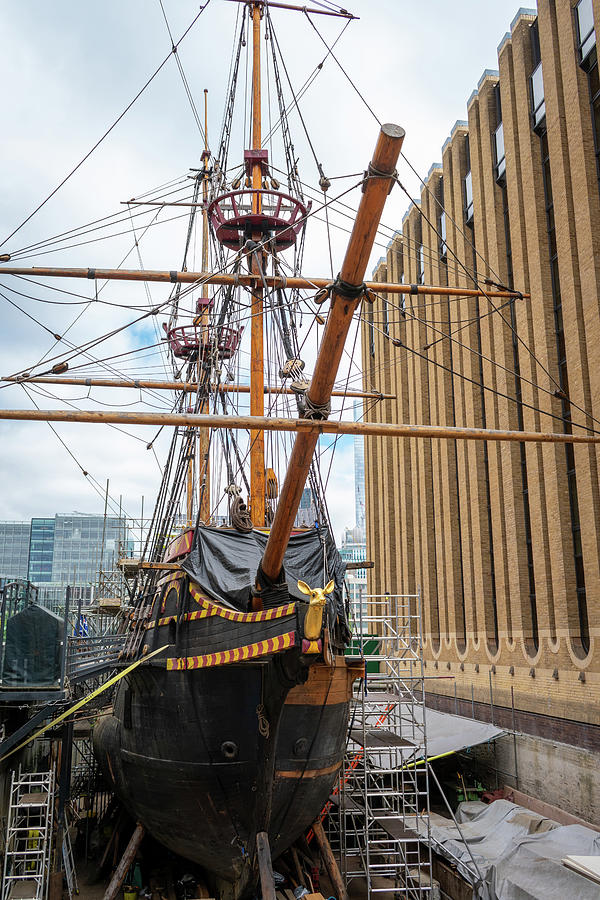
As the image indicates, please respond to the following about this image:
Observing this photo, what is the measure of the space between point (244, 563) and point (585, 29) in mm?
15664

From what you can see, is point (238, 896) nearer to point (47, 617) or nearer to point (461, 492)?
point (47, 617)

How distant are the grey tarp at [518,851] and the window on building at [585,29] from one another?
655 inches

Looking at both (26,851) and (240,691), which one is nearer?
(240,691)

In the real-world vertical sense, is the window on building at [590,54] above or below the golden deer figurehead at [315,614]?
above

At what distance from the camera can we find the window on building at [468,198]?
84.0 ft

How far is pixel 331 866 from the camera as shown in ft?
38.3

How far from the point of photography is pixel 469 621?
23.4 meters

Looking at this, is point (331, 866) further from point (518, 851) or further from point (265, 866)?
point (518, 851)

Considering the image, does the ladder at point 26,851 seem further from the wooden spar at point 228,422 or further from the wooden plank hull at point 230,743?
the wooden spar at point 228,422

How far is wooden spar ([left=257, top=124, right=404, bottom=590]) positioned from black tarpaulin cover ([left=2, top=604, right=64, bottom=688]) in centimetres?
421

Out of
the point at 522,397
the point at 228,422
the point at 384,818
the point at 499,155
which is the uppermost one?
the point at 499,155

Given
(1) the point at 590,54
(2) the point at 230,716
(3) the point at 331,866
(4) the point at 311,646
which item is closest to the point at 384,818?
(3) the point at 331,866

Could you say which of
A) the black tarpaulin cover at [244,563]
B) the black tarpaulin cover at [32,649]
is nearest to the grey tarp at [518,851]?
the black tarpaulin cover at [244,563]

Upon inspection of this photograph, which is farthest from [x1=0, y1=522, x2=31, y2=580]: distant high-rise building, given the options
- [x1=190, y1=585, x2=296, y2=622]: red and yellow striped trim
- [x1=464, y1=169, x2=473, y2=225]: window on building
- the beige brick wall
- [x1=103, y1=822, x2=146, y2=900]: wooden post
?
[x1=190, y1=585, x2=296, y2=622]: red and yellow striped trim
